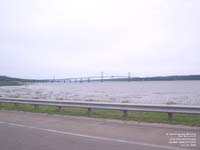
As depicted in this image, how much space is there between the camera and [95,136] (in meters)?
7.67

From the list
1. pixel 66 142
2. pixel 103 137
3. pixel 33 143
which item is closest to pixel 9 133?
pixel 33 143

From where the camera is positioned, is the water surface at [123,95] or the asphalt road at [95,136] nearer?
the asphalt road at [95,136]

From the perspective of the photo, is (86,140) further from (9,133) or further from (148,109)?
(148,109)

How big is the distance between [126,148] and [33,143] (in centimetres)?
246

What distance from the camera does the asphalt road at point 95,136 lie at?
21.4 feet

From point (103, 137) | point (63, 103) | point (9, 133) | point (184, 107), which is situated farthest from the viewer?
point (63, 103)

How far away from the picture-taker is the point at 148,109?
417 inches

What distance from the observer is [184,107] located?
978cm

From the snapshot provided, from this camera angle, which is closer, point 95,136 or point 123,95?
point 95,136

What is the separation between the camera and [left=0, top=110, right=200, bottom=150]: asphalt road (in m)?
6.51

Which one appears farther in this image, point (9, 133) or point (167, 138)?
point (9, 133)

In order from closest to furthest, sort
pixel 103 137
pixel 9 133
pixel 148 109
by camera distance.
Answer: pixel 103 137
pixel 9 133
pixel 148 109

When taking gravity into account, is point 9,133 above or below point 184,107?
below

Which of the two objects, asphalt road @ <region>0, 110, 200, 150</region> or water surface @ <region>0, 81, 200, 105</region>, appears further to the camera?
water surface @ <region>0, 81, 200, 105</region>
